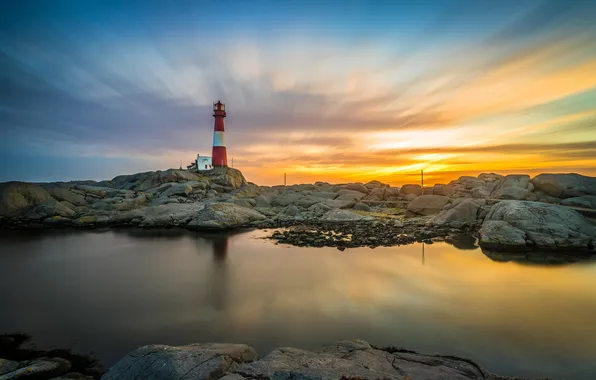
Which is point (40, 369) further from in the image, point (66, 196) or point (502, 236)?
point (66, 196)

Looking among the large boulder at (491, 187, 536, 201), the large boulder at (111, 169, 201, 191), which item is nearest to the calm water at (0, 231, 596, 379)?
the large boulder at (491, 187, 536, 201)

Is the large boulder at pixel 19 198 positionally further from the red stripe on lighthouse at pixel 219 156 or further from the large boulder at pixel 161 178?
the red stripe on lighthouse at pixel 219 156

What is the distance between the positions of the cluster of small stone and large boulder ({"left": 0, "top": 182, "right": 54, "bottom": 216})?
28.0 m

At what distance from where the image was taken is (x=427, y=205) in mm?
33406

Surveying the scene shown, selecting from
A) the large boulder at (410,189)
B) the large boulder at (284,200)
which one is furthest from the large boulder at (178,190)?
the large boulder at (410,189)

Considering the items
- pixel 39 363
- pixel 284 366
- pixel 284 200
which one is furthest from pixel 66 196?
pixel 284 366

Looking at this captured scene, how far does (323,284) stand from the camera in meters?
12.9

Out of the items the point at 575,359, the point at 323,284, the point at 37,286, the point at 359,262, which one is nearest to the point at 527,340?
the point at 575,359

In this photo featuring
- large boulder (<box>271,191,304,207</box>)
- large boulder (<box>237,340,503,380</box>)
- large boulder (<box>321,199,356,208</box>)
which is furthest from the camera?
large boulder (<box>271,191,304,207</box>)

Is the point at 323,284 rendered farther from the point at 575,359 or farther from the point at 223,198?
the point at 223,198

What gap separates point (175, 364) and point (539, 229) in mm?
20831

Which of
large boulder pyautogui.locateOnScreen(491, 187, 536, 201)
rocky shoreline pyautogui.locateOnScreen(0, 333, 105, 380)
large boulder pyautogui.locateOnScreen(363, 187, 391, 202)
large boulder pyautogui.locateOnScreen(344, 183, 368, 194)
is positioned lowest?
rocky shoreline pyautogui.locateOnScreen(0, 333, 105, 380)

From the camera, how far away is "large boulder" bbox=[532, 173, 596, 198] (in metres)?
27.8

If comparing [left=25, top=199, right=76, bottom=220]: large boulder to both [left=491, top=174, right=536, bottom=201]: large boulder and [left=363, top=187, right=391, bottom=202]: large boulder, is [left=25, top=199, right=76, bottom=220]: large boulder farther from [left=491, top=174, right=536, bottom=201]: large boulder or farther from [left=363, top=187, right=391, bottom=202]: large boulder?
[left=491, top=174, right=536, bottom=201]: large boulder
